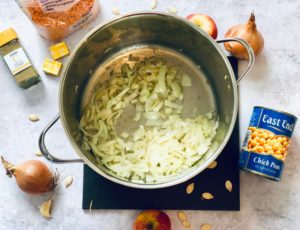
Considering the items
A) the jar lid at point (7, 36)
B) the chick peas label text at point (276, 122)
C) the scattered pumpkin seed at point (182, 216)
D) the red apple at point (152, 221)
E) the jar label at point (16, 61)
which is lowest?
the scattered pumpkin seed at point (182, 216)

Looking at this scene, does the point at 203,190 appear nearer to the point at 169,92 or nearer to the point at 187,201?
the point at 187,201

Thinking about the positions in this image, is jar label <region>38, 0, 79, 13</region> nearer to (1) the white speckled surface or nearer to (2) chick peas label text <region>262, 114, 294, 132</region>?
(1) the white speckled surface

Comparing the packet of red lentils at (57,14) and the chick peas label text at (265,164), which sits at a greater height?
the packet of red lentils at (57,14)

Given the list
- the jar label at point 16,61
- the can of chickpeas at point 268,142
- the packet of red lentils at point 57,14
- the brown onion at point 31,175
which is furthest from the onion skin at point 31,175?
the can of chickpeas at point 268,142

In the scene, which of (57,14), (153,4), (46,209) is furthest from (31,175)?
(153,4)

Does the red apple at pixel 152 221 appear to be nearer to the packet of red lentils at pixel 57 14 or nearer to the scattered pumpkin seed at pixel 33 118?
the scattered pumpkin seed at pixel 33 118

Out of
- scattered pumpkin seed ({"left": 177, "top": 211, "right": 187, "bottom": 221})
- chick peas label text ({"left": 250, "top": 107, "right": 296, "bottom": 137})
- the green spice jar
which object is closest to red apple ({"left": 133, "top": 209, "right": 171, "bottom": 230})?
scattered pumpkin seed ({"left": 177, "top": 211, "right": 187, "bottom": 221})
